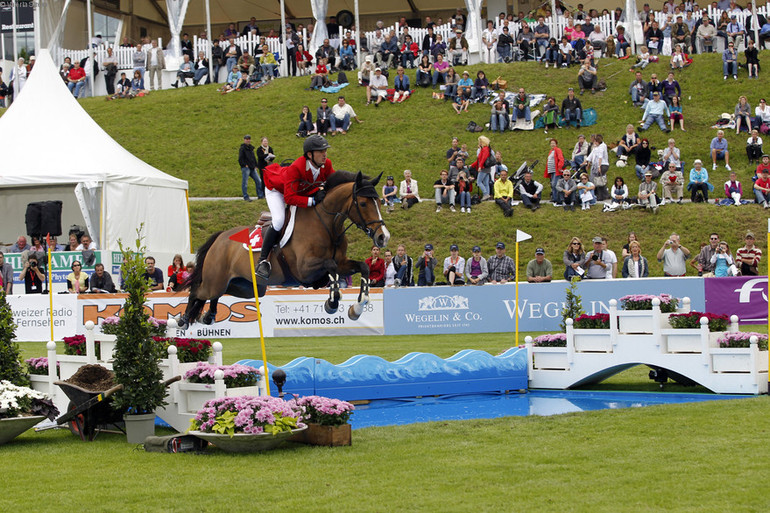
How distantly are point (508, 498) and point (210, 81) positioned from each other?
33458 millimetres

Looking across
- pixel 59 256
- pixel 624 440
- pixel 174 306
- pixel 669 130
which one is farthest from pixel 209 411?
pixel 669 130

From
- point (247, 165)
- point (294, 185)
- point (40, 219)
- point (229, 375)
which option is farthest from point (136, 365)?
point (247, 165)

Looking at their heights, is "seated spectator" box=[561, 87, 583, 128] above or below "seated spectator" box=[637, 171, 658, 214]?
above

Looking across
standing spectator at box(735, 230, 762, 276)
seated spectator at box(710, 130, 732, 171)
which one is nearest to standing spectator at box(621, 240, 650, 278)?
standing spectator at box(735, 230, 762, 276)

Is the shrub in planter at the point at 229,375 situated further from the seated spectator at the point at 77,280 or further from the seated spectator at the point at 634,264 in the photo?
the seated spectator at the point at 77,280

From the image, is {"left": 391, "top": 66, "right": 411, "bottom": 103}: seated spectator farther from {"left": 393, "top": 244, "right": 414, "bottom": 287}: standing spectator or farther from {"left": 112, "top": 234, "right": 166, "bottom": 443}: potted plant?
{"left": 112, "top": 234, "right": 166, "bottom": 443}: potted plant

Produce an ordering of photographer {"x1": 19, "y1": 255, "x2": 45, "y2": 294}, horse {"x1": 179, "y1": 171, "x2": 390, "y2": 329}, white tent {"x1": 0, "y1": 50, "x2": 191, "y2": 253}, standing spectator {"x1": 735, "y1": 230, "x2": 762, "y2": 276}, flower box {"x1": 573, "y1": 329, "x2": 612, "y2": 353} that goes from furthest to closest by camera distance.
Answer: white tent {"x1": 0, "y1": 50, "x2": 191, "y2": 253} < photographer {"x1": 19, "y1": 255, "x2": 45, "y2": 294} < standing spectator {"x1": 735, "y1": 230, "x2": 762, "y2": 276} < flower box {"x1": 573, "y1": 329, "x2": 612, "y2": 353} < horse {"x1": 179, "y1": 171, "x2": 390, "y2": 329}

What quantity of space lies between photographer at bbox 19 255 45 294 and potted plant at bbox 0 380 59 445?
41.8ft

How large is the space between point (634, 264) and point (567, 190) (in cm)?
585

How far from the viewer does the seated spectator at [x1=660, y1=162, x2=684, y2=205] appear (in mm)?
25188

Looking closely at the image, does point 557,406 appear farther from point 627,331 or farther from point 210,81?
point 210,81

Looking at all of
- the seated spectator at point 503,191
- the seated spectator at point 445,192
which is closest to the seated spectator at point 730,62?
the seated spectator at point 503,191

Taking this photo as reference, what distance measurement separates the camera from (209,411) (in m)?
8.33

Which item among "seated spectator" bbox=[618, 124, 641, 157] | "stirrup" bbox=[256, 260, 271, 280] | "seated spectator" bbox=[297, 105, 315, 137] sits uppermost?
"seated spectator" bbox=[297, 105, 315, 137]
